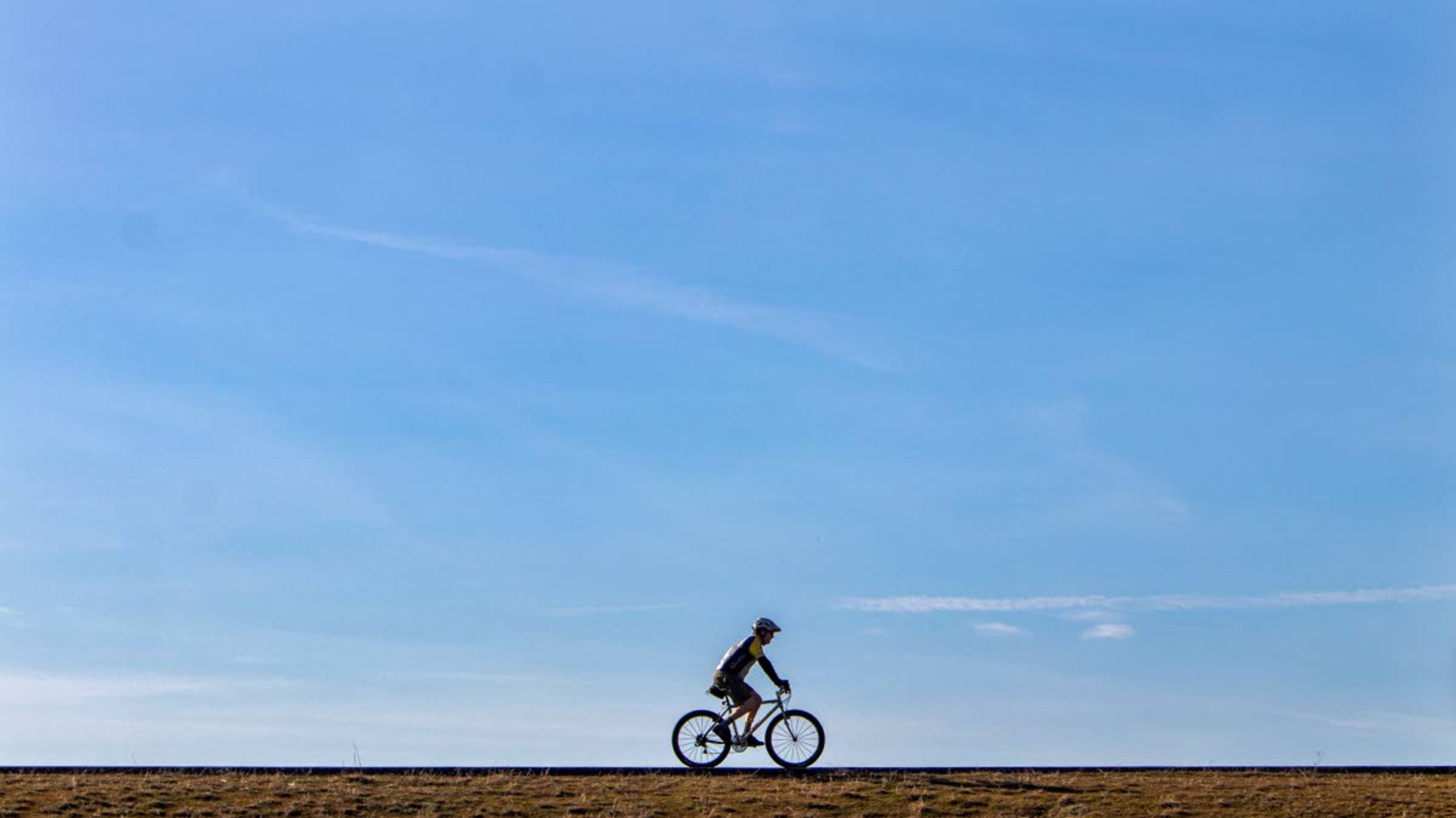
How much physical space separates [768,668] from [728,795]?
242 centimetres

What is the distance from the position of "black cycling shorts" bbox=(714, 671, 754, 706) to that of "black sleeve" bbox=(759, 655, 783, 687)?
377 mm

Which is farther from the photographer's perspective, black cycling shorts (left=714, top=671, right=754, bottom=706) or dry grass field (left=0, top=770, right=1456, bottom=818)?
black cycling shorts (left=714, top=671, right=754, bottom=706)

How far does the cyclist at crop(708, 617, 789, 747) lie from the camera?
29.6 metres

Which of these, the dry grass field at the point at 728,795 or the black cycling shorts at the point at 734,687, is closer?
the dry grass field at the point at 728,795

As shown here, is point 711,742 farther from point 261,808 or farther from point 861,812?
point 261,808

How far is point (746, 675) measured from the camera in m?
29.8

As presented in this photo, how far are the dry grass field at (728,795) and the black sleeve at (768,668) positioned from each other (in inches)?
57.0

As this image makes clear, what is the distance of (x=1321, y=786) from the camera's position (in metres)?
29.5

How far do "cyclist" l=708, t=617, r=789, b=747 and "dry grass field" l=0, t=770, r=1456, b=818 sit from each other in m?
0.96

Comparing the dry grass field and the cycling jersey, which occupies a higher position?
the cycling jersey

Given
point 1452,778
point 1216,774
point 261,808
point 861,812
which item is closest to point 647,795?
point 861,812

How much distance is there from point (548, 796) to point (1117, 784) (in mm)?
8392

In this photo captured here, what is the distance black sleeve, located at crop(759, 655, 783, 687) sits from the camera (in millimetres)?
29672

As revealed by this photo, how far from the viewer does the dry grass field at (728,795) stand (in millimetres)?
27125
